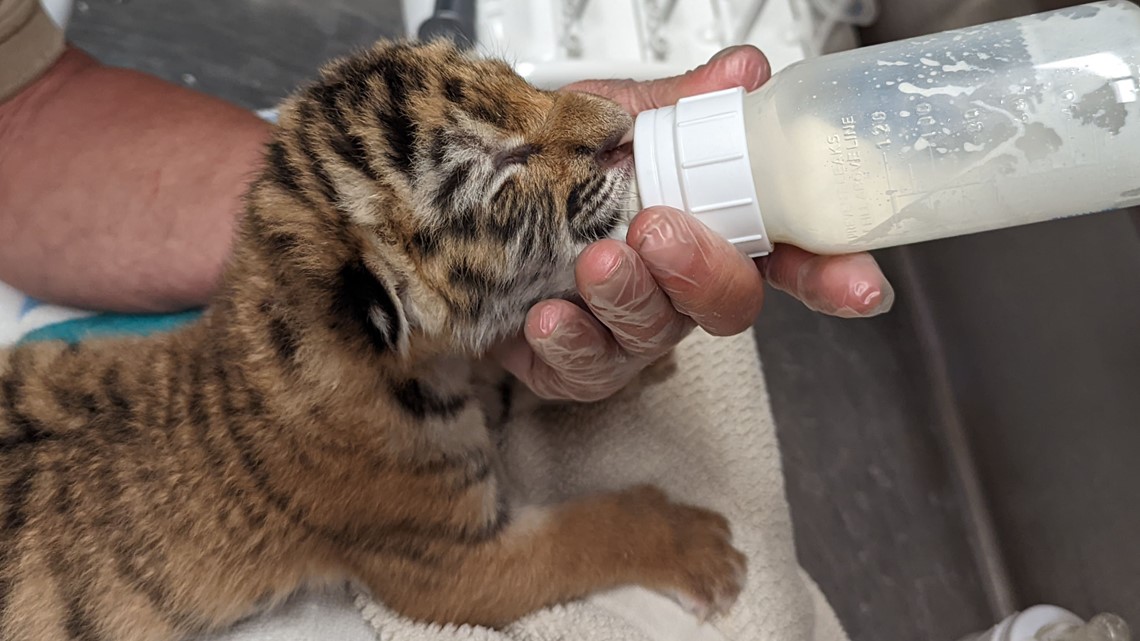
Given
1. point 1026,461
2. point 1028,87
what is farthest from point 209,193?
point 1026,461

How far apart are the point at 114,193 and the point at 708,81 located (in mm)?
957

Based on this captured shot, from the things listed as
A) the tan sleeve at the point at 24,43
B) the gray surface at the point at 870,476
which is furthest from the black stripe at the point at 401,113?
the gray surface at the point at 870,476

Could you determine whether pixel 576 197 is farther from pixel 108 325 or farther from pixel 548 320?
pixel 108 325

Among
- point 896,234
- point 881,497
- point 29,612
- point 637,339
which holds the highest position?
point 896,234

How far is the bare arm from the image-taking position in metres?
1.36

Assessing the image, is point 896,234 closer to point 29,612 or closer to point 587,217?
point 587,217

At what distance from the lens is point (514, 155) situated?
0.85m

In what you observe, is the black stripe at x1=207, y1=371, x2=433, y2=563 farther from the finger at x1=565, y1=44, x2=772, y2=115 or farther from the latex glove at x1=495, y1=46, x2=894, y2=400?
the finger at x1=565, y1=44, x2=772, y2=115

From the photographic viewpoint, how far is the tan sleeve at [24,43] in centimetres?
134

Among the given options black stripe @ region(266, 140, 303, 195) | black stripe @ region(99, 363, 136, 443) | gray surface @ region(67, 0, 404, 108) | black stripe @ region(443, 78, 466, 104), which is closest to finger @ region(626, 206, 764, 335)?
black stripe @ region(443, 78, 466, 104)

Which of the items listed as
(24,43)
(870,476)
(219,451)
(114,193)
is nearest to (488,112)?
(219,451)

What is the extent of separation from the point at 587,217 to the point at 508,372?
0.53 m

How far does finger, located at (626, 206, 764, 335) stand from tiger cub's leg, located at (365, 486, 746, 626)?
39 centimetres

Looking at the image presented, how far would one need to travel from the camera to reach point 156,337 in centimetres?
112
